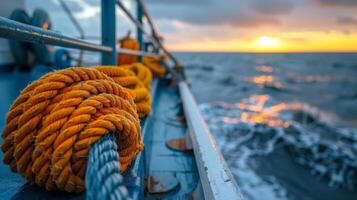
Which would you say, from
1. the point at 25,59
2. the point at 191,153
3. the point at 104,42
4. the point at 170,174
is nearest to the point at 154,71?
the point at 25,59

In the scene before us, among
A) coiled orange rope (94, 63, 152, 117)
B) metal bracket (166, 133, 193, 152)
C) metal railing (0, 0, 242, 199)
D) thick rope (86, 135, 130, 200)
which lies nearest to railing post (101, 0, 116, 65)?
metal railing (0, 0, 242, 199)

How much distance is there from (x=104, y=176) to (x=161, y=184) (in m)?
0.77

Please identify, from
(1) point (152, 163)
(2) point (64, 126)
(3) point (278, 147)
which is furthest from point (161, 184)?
(3) point (278, 147)

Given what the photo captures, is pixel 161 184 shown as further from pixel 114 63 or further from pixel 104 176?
pixel 114 63

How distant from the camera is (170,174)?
1.42 metres

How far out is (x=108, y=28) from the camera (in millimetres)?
1799

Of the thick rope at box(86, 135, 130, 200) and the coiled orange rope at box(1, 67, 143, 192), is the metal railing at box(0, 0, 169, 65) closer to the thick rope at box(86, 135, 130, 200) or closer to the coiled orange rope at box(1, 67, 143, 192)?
the coiled orange rope at box(1, 67, 143, 192)

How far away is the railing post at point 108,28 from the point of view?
68.6 inches

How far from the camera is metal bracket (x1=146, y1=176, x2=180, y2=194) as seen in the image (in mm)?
1209

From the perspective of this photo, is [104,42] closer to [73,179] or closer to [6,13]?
[73,179]

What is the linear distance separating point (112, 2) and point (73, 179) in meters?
1.29

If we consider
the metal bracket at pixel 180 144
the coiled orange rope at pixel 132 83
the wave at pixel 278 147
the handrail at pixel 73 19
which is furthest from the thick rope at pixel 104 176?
the wave at pixel 278 147

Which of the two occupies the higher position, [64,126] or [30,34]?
[30,34]

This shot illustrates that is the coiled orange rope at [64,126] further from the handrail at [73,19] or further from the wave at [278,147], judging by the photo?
the wave at [278,147]
